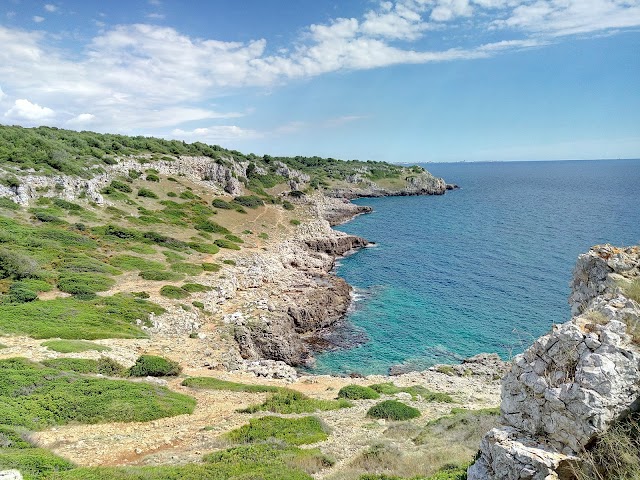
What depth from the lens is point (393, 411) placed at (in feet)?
68.7

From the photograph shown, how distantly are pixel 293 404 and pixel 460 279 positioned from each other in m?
41.2

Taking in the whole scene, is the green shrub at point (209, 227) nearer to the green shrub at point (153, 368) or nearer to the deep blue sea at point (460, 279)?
the deep blue sea at point (460, 279)

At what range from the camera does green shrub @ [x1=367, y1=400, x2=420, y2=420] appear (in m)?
20.6

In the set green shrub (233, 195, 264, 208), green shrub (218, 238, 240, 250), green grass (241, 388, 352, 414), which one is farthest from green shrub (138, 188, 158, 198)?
green grass (241, 388, 352, 414)

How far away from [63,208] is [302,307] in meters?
34.6

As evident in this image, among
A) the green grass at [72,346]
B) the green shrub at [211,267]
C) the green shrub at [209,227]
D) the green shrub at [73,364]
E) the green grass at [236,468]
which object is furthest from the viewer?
the green shrub at [209,227]

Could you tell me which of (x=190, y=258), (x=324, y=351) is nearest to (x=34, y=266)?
(x=190, y=258)

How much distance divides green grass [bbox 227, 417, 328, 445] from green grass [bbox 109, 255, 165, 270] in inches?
1181

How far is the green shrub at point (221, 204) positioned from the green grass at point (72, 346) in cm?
5100

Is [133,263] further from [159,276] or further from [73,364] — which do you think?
[73,364]

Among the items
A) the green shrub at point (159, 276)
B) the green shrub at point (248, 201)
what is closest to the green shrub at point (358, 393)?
the green shrub at point (159, 276)

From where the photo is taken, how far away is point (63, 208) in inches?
2094

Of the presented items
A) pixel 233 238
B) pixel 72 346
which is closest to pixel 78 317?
pixel 72 346

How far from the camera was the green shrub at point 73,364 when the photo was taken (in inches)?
850
